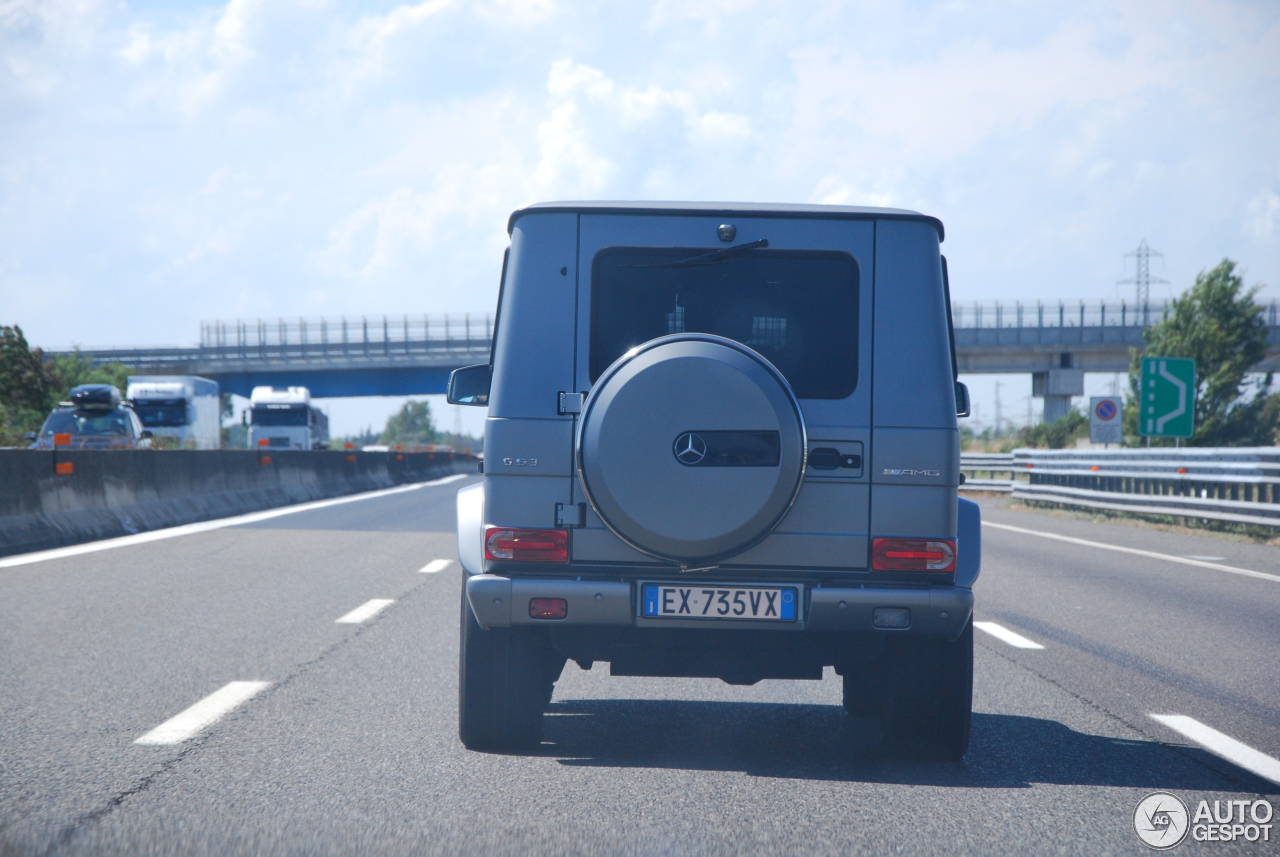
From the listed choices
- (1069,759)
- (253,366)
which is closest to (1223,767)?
(1069,759)

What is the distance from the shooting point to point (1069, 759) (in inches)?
206

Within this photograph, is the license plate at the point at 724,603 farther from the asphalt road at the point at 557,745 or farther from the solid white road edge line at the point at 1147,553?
the solid white road edge line at the point at 1147,553

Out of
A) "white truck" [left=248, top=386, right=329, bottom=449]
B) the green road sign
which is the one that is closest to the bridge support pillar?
"white truck" [left=248, top=386, right=329, bottom=449]

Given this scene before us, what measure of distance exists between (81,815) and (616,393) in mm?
2276

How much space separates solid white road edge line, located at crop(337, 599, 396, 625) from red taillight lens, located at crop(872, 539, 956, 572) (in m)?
4.86

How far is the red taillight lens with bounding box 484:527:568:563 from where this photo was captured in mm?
4922

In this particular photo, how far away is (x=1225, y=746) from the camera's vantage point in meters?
5.44

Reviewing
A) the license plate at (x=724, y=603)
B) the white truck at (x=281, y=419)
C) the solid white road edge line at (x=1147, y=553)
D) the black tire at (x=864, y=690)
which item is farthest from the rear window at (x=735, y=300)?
the white truck at (x=281, y=419)

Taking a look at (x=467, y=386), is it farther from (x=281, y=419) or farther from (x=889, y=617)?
(x=281, y=419)

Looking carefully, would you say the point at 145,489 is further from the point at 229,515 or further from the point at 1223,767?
the point at 1223,767

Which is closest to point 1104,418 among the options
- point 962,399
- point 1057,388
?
point 962,399

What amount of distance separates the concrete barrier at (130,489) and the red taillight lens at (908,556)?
10491mm

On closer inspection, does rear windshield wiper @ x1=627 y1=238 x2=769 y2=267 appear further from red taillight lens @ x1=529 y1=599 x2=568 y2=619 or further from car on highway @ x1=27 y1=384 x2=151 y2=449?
car on highway @ x1=27 y1=384 x2=151 y2=449

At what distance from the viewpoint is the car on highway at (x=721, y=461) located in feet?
15.4
